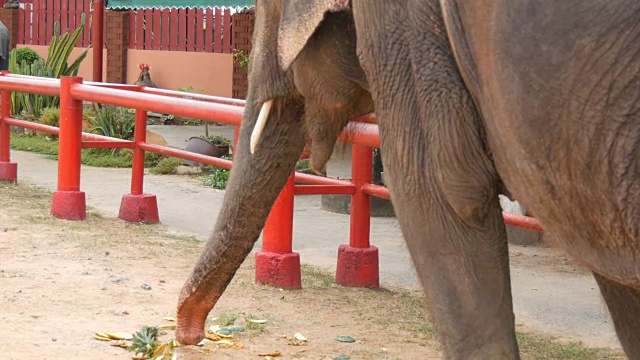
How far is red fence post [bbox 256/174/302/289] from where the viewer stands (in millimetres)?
6273

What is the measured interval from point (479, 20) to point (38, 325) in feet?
10.7

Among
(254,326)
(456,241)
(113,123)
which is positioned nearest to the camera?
(456,241)

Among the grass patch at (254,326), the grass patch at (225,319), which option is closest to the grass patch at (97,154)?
the grass patch at (225,319)

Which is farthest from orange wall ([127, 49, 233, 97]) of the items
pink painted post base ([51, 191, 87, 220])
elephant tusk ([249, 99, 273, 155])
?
elephant tusk ([249, 99, 273, 155])

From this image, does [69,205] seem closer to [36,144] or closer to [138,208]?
[138,208]

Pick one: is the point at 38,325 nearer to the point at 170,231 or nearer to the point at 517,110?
the point at 170,231

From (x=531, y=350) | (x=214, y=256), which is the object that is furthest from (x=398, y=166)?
(x=531, y=350)

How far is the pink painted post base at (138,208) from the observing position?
27.1ft

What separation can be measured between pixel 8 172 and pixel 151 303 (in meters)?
4.62

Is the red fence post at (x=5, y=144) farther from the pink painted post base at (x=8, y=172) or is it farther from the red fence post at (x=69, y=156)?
the red fence post at (x=69, y=156)

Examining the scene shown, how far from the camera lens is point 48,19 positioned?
67.4 feet

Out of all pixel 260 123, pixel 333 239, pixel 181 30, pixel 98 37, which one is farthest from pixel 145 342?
pixel 98 37

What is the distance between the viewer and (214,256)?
4340 mm

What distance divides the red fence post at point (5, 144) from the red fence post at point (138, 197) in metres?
2.05
